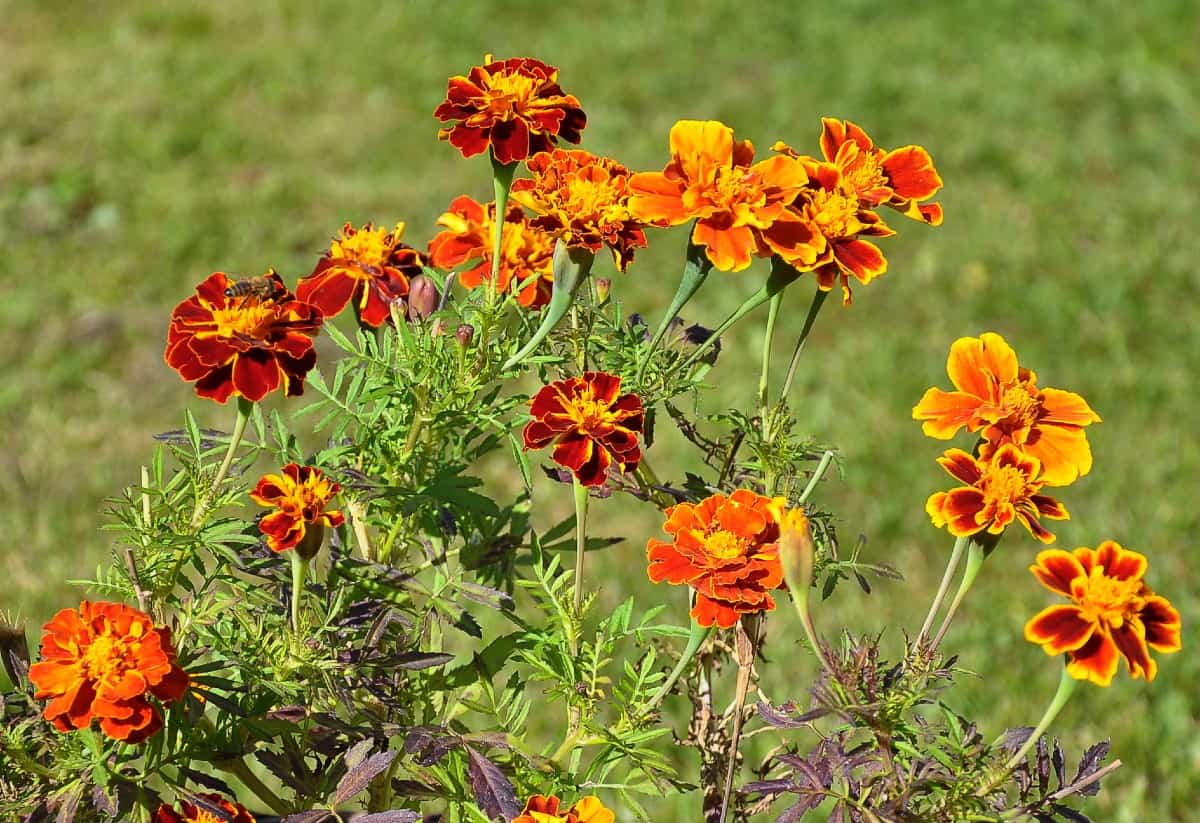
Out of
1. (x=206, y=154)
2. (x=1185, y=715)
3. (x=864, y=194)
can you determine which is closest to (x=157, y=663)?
(x=864, y=194)

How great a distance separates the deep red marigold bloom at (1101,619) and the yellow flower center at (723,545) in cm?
24

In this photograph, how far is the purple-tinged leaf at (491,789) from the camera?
1.17 m

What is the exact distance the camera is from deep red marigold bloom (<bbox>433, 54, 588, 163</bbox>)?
1.22 metres

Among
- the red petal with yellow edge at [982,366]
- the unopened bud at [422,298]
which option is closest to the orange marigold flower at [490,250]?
the unopened bud at [422,298]

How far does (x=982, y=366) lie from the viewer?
1177 mm

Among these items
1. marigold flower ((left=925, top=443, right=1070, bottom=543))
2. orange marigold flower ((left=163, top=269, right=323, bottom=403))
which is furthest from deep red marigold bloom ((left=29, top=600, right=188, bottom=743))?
marigold flower ((left=925, top=443, right=1070, bottom=543))

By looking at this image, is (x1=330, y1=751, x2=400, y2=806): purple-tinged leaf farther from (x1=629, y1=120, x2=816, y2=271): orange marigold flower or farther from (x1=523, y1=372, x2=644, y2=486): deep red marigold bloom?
(x1=629, y1=120, x2=816, y2=271): orange marigold flower

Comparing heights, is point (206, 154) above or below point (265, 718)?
above

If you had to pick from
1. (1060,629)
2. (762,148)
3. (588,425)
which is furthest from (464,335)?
(762,148)

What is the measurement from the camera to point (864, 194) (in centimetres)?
118

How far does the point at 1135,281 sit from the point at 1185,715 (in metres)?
2.01

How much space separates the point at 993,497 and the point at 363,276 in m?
0.68

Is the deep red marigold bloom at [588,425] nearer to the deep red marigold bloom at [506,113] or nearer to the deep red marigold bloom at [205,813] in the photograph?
the deep red marigold bloom at [506,113]

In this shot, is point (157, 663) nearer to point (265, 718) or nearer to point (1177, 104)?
point (265, 718)
